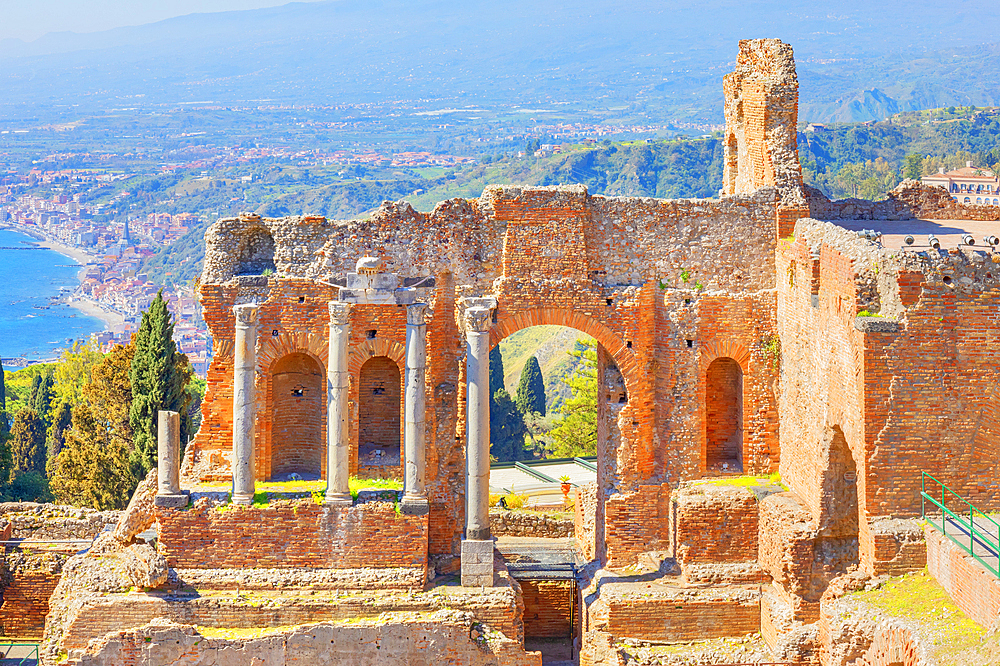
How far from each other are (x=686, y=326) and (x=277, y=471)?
26.3 feet

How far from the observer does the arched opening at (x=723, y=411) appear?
25.6m

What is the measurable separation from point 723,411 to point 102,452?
18.8 meters

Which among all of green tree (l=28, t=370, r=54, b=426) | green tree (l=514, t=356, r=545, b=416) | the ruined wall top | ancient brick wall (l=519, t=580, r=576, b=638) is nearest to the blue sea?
green tree (l=28, t=370, r=54, b=426)

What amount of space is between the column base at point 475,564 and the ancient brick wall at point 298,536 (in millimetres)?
710

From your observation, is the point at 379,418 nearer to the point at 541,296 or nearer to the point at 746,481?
the point at 541,296

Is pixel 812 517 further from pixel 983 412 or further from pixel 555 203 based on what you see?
pixel 555 203

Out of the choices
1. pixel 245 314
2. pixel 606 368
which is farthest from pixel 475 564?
pixel 245 314

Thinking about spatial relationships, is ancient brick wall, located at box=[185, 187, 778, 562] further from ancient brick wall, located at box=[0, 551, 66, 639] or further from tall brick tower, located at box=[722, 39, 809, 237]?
ancient brick wall, located at box=[0, 551, 66, 639]

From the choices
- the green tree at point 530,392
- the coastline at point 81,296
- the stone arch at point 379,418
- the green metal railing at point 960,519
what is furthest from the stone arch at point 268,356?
the coastline at point 81,296

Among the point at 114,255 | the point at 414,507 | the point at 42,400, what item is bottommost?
the point at 414,507

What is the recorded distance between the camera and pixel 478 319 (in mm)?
23203

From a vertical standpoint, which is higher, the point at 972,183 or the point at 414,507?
the point at 972,183

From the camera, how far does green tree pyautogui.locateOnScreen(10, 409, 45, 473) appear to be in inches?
1864

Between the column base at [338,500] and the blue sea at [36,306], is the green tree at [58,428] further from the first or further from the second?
the blue sea at [36,306]
